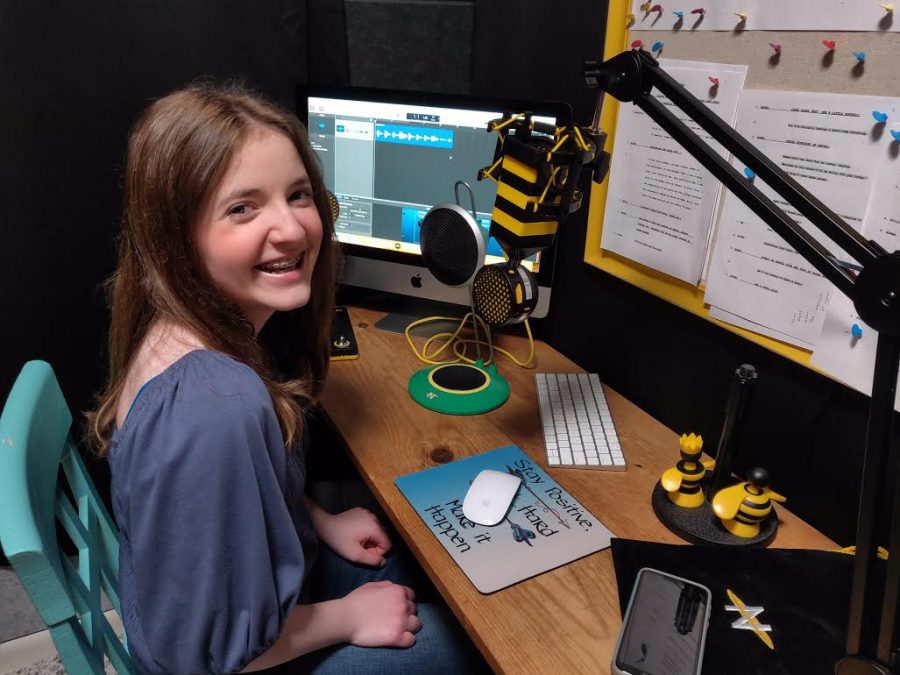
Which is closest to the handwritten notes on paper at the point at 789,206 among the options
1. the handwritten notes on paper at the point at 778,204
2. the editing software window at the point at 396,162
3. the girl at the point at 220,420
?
the handwritten notes on paper at the point at 778,204

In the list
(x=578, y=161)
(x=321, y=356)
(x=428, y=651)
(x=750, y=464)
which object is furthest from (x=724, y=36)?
(x=428, y=651)

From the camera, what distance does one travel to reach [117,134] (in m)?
1.29

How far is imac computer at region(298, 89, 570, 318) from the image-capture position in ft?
3.84

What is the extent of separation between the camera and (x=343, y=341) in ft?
4.06

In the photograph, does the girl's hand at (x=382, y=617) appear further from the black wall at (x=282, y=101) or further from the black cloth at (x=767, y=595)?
the black wall at (x=282, y=101)

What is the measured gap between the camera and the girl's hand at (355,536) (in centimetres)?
101

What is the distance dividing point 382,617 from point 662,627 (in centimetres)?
37

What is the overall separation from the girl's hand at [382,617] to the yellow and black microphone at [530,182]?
420 mm

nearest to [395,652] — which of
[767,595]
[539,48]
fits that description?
[767,595]

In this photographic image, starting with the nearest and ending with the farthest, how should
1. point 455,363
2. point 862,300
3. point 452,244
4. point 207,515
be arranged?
point 862,300, point 207,515, point 452,244, point 455,363

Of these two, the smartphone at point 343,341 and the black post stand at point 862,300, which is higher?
the black post stand at point 862,300

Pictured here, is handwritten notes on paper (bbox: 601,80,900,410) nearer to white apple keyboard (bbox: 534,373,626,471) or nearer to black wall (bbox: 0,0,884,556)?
black wall (bbox: 0,0,884,556)

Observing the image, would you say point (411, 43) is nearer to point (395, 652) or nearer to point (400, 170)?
point (400, 170)

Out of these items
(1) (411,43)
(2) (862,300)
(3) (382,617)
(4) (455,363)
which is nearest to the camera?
(2) (862,300)
